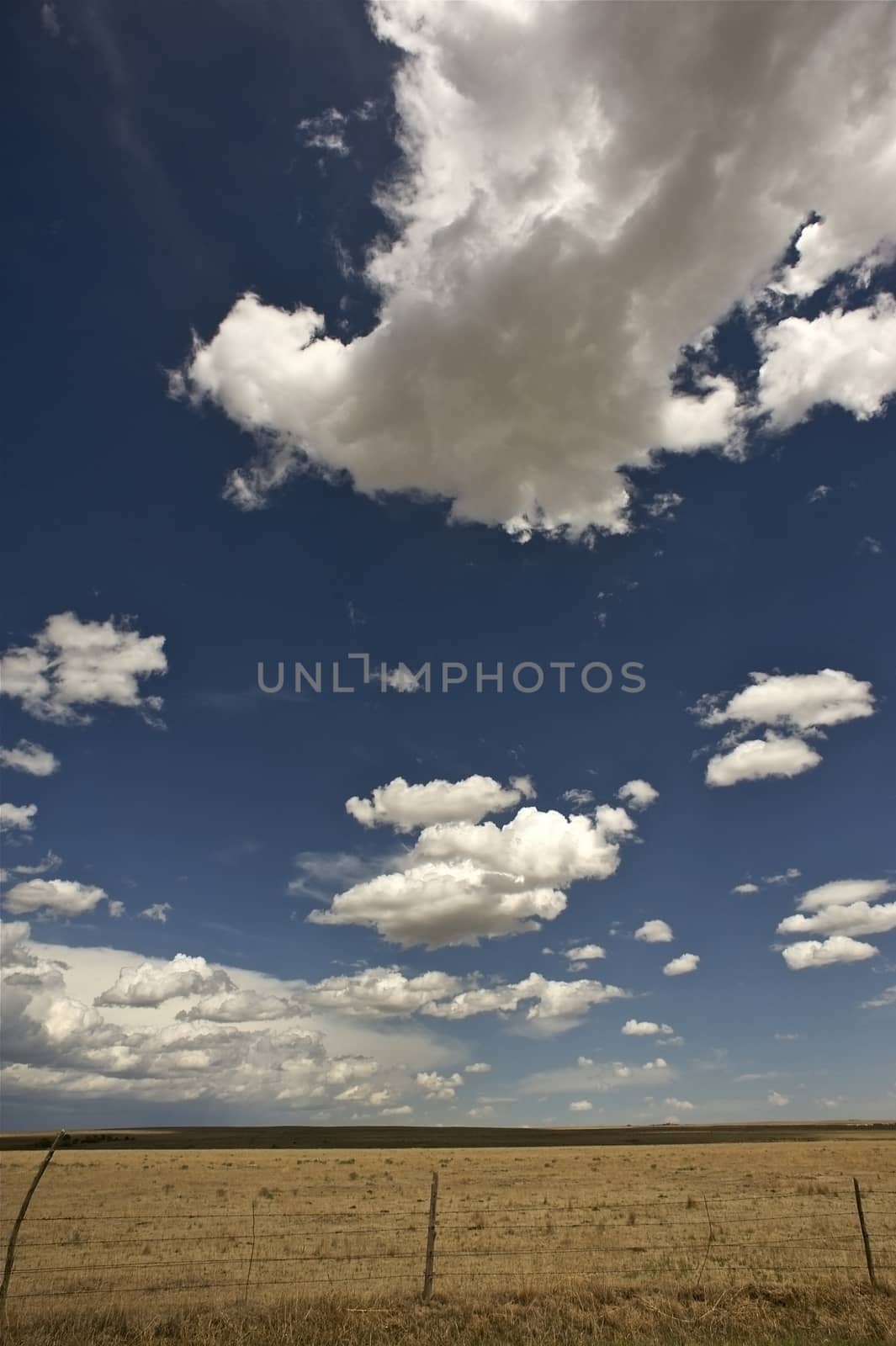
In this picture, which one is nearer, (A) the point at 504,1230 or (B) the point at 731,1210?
(A) the point at 504,1230

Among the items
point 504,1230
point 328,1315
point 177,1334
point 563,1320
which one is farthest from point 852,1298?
point 504,1230

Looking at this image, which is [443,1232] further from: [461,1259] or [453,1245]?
[461,1259]

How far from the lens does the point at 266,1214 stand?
3094 cm

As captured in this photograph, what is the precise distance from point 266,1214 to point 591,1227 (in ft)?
40.0

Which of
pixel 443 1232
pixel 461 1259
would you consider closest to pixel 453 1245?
pixel 461 1259

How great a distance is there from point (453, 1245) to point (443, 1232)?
9.49ft

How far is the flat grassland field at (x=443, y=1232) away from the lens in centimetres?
1717

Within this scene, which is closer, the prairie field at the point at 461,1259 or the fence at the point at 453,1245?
the prairie field at the point at 461,1259

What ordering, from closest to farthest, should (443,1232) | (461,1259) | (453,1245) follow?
(461,1259)
(453,1245)
(443,1232)

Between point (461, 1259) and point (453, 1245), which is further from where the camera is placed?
Answer: point (453, 1245)

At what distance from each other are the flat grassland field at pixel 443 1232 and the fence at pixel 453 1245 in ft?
0.32

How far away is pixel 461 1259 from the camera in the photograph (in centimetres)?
2050

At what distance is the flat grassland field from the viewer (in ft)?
56.3

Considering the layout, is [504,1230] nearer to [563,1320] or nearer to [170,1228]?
[170,1228]
